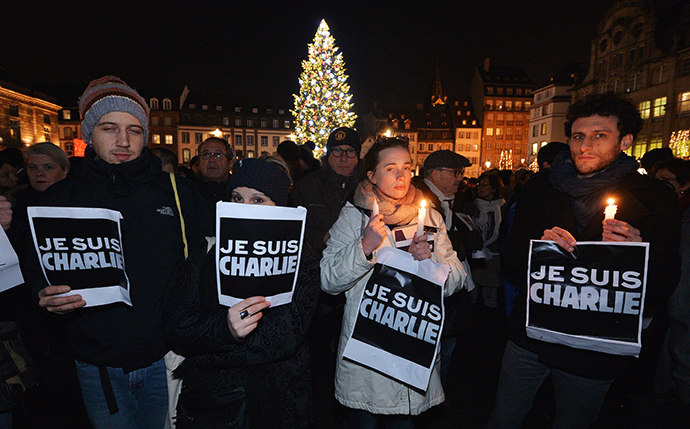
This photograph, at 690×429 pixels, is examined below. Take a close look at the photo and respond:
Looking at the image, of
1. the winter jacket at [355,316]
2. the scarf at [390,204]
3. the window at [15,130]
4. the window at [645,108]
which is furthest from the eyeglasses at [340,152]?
the window at [15,130]

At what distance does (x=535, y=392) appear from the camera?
2676 mm

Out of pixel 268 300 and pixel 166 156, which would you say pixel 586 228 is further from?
pixel 166 156

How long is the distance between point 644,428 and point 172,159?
593 centimetres

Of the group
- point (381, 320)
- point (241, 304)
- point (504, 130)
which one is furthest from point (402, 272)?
point (504, 130)

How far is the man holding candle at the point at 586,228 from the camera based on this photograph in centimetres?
229

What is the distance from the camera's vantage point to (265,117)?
203 ft

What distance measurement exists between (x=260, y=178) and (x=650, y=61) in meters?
45.3

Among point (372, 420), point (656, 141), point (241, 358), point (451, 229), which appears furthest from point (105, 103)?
point (656, 141)

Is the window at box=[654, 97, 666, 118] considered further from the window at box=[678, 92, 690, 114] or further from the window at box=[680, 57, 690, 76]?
the window at box=[680, 57, 690, 76]

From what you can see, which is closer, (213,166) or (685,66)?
(213,166)

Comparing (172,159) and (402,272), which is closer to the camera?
(402,272)

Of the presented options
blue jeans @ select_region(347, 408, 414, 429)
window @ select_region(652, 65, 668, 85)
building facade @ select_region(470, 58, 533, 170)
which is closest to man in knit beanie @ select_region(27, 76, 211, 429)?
blue jeans @ select_region(347, 408, 414, 429)

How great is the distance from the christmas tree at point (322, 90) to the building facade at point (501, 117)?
156ft

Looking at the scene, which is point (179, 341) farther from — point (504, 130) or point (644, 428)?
point (504, 130)
